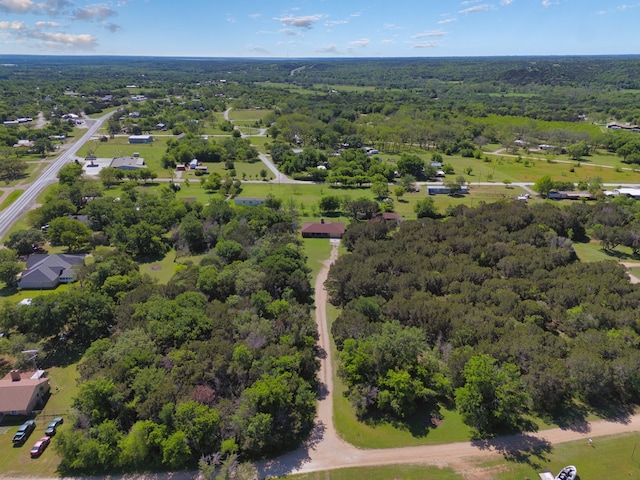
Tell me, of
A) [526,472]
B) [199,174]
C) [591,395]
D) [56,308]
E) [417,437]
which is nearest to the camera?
[526,472]

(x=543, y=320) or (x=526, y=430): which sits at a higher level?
(x=543, y=320)

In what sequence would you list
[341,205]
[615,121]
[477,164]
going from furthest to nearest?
[615,121], [477,164], [341,205]

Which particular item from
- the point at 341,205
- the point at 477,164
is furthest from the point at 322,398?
the point at 477,164

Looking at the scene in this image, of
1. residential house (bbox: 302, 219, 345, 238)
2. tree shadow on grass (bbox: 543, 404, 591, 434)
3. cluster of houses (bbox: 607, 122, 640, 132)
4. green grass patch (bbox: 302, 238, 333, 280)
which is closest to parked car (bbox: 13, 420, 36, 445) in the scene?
green grass patch (bbox: 302, 238, 333, 280)

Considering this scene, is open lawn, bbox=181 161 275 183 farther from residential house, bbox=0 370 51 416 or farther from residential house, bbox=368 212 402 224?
residential house, bbox=0 370 51 416

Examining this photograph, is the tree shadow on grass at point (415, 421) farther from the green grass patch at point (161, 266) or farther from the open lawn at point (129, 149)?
the open lawn at point (129, 149)

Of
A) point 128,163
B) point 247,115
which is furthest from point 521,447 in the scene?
point 247,115

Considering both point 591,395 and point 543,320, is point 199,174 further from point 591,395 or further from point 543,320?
point 591,395

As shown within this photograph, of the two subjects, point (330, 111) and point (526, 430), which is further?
point (330, 111)
